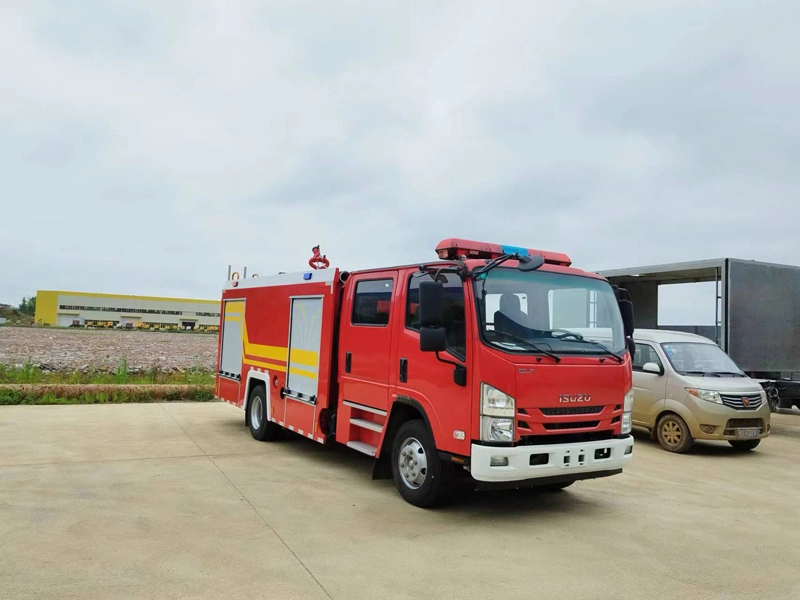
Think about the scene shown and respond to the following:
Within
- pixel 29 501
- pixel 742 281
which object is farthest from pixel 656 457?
pixel 29 501

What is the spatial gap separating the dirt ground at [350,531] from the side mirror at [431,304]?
183 cm

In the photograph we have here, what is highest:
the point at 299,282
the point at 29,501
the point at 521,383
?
the point at 299,282

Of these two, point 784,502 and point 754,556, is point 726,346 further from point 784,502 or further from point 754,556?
point 754,556

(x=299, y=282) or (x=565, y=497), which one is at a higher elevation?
(x=299, y=282)

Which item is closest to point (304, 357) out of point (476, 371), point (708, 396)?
point (476, 371)

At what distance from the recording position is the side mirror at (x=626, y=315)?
21.1 feet

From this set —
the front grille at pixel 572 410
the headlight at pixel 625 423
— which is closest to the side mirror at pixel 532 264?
the front grille at pixel 572 410

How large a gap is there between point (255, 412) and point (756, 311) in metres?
9.14

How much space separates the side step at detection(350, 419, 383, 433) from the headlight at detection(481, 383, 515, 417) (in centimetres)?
157

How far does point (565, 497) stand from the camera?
6.68 m

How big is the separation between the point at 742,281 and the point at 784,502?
5.35 meters

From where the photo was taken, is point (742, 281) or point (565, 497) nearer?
point (565, 497)

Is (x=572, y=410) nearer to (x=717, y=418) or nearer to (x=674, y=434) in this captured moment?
(x=717, y=418)

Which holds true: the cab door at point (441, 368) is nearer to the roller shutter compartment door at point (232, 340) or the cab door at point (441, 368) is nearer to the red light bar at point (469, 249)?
the red light bar at point (469, 249)
